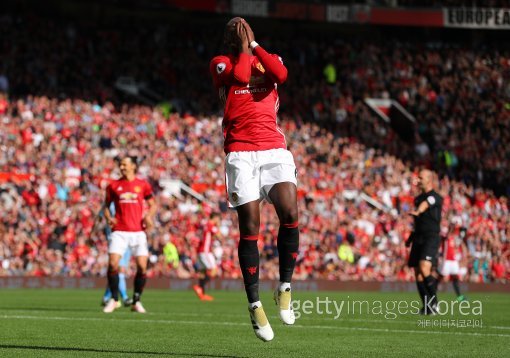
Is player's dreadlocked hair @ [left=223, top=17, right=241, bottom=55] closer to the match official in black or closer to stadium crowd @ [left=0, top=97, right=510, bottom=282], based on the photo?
the match official in black

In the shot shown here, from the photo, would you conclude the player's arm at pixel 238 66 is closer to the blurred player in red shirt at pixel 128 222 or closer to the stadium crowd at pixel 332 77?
the blurred player in red shirt at pixel 128 222

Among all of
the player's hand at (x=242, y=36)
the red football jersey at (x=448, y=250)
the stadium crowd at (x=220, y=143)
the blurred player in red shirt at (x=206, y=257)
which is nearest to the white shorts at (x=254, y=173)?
the player's hand at (x=242, y=36)

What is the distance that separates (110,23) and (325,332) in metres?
32.0

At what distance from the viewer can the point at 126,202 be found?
1716 centimetres

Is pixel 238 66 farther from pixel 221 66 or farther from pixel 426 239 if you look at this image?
pixel 426 239

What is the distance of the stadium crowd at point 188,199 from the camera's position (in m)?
30.1

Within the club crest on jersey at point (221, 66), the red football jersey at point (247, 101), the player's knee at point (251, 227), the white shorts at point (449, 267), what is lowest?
the white shorts at point (449, 267)

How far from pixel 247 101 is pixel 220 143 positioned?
2687 cm

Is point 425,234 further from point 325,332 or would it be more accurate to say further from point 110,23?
point 110,23

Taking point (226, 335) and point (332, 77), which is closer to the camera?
point (226, 335)

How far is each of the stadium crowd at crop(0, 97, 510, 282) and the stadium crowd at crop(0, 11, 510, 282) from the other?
5cm

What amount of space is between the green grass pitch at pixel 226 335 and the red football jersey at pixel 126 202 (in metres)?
A: 1.42

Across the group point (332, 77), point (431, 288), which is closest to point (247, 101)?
point (431, 288)

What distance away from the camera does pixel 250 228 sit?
9523 millimetres
